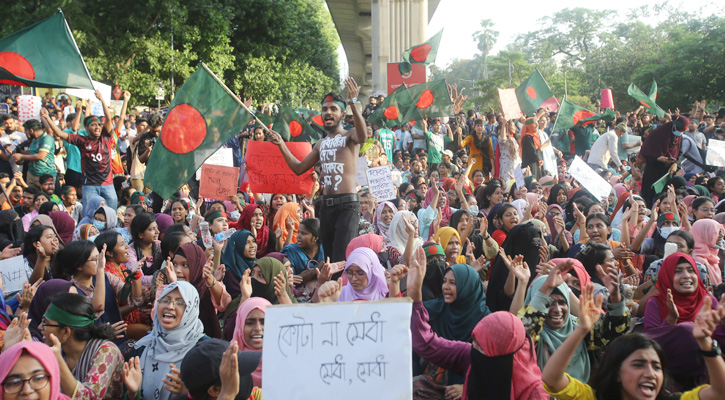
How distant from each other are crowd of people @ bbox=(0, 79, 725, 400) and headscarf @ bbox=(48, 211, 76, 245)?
0.01 m

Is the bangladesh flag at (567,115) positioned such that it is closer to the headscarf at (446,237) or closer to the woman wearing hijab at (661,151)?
the woman wearing hijab at (661,151)

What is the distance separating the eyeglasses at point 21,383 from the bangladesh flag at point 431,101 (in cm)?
971

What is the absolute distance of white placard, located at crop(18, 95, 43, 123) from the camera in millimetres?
12828

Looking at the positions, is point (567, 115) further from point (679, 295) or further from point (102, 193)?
point (679, 295)

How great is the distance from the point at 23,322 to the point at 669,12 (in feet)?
221

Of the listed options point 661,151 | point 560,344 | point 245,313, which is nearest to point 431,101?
point 661,151

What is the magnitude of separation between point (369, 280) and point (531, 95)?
8.73 m

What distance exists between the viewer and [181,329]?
376 cm

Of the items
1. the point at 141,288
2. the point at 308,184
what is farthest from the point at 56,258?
the point at 308,184

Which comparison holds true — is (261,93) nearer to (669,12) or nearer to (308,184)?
(308,184)

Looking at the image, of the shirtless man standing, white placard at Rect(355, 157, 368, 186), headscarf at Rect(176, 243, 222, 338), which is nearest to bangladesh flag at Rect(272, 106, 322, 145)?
white placard at Rect(355, 157, 368, 186)

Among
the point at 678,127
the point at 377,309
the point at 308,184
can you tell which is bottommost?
the point at 377,309

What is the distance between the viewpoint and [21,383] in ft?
9.47

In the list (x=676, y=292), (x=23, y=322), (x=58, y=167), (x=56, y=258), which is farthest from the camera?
(x=58, y=167)
